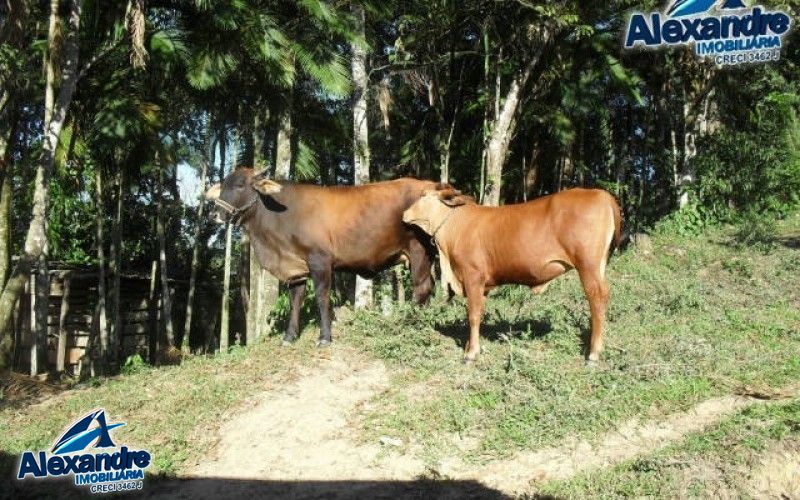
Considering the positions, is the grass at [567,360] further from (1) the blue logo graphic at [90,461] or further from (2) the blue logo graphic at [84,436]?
(2) the blue logo graphic at [84,436]

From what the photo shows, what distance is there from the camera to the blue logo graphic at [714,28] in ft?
44.6

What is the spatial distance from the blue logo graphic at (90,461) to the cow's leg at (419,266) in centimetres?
367

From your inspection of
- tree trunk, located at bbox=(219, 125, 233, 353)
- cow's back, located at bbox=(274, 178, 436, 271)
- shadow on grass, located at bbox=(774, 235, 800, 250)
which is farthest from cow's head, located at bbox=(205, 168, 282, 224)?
shadow on grass, located at bbox=(774, 235, 800, 250)

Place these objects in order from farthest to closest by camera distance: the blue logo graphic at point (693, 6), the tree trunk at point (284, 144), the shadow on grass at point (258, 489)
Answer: the blue logo graphic at point (693, 6) < the tree trunk at point (284, 144) < the shadow on grass at point (258, 489)

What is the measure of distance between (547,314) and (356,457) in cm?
435

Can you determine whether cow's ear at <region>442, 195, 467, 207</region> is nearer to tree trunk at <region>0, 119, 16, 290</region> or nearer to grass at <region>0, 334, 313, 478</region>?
grass at <region>0, 334, 313, 478</region>

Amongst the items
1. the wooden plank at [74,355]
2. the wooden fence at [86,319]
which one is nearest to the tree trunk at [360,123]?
the wooden fence at [86,319]

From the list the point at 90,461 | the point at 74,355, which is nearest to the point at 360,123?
the point at 90,461

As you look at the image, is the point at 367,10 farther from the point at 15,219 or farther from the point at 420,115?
the point at 15,219

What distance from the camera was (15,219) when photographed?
20578 mm

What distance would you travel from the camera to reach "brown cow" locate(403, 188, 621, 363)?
22.3ft

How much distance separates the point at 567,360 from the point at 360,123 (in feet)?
18.3

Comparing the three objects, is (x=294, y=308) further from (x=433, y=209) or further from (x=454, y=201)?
(x=454, y=201)

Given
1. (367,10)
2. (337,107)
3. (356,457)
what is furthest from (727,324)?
(337,107)
